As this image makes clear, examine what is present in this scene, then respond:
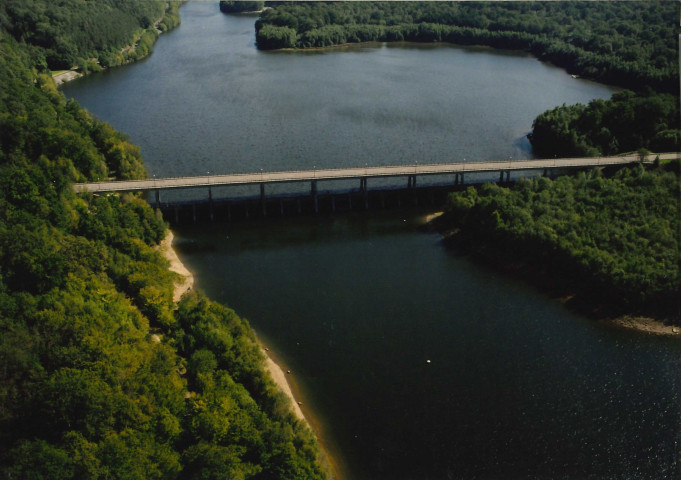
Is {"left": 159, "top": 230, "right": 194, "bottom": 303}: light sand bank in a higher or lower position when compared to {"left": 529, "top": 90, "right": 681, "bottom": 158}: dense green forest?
lower

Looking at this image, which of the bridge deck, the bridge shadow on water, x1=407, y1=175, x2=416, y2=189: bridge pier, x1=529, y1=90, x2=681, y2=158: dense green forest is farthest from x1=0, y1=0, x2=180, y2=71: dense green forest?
x1=529, y1=90, x2=681, y2=158: dense green forest

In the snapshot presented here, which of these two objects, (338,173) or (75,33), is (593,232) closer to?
(338,173)

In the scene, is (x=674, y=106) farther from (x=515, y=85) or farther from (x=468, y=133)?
(x=515, y=85)

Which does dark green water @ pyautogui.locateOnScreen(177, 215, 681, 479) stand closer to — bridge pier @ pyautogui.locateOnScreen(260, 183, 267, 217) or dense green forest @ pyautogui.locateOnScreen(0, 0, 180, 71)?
bridge pier @ pyautogui.locateOnScreen(260, 183, 267, 217)

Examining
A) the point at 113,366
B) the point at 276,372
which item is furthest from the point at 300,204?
the point at 113,366

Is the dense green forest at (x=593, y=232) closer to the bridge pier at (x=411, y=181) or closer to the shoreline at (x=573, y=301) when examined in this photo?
the shoreline at (x=573, y=301)

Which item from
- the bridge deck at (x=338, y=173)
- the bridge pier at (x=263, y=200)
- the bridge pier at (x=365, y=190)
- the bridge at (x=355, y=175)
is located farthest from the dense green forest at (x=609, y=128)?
the bridge pier at (x=263, y=200)
